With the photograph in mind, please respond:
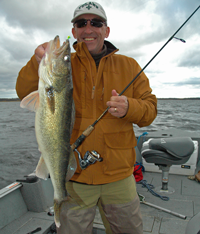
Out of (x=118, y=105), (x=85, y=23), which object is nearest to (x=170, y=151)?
(x=118, y=105)

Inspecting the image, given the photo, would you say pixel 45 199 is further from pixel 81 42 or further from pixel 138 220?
pixel 81 42

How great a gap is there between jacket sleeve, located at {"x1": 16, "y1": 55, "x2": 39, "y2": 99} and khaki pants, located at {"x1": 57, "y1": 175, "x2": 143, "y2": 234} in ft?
3.87

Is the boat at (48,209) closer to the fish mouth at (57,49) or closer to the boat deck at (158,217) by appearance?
the boat deck at (158,217)

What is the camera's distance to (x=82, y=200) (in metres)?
2.19

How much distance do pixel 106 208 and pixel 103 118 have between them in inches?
42.2

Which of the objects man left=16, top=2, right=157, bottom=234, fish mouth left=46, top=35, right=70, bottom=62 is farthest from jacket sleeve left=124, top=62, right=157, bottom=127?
Result: fish mouth left=46, top=35, right=70, bottom=62

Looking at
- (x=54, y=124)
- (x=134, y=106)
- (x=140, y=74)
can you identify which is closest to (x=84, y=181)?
(x=54, y=124)

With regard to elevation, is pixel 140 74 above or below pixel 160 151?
above

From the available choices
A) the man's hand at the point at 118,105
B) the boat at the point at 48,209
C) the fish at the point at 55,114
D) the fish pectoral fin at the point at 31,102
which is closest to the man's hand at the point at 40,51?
the fish at the point at 55,114

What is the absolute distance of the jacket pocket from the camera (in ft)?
7.27

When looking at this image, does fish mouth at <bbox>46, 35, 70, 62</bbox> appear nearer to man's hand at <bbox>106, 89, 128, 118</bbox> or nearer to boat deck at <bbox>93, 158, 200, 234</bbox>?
man's hand at <bbox>106, 89, 128, 118</bbox>

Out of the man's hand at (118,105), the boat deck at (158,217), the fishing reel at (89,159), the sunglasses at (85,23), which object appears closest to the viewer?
the man's hand at (118,105)

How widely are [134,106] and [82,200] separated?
1183 millimetres

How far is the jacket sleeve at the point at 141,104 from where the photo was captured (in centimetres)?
206
